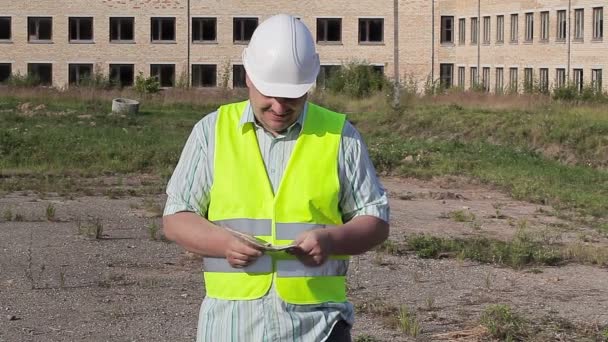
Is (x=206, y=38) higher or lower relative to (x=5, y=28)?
lower

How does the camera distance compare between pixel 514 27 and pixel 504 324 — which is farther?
pixel 514 27

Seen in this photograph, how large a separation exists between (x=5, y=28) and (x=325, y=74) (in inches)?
679

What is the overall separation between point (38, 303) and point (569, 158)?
18908 mm

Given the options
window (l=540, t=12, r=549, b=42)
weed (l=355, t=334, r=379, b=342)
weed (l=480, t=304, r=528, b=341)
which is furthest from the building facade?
weed (l=355, t=334, r=379, b=342)

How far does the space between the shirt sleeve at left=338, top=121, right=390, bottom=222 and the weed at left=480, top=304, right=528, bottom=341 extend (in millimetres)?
4847

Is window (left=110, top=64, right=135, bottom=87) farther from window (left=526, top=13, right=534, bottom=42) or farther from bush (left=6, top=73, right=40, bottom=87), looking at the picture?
window (left=526, top=13, right=534, bottom=42)

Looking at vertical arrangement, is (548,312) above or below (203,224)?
below

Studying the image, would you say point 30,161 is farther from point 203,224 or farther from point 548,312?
→ point 203,224

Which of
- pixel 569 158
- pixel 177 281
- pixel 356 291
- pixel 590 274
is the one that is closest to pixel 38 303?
pixel 177 281

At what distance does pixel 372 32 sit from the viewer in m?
67.6

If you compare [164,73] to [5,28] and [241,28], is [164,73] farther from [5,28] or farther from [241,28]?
[5,28]

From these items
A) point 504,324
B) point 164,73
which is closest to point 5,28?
point 164,73

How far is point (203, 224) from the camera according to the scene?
387 centimetres

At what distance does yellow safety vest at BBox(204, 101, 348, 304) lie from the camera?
12.8ft
